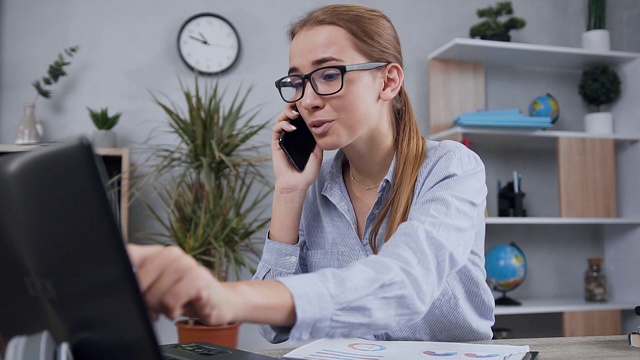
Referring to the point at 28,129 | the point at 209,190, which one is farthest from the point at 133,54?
the point at 209,190

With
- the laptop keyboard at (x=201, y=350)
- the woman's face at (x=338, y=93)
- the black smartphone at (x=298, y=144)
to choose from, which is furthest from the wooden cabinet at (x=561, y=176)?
the laptop keyboard at (x=201, y=350)

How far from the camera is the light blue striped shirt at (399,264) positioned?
0.69 m

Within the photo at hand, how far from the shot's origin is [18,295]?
0.63m

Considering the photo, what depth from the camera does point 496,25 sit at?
3.29 meters

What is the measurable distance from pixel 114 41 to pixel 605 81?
2607 mm

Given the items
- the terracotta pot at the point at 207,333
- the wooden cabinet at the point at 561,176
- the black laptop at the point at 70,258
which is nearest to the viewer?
the black laptop at the point at 70,258

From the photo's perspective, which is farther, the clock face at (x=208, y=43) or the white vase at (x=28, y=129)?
the clock face at (x=208, y=43)

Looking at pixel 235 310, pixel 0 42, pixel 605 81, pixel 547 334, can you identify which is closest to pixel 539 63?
pixel 605 81

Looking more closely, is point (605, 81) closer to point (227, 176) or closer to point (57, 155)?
point (227, 176)

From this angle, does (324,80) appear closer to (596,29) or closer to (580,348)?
(580,348)

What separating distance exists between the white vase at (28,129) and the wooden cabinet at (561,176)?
190cm

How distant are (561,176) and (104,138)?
228 cm

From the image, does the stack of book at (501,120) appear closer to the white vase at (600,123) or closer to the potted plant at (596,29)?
the white vase at (600,123)

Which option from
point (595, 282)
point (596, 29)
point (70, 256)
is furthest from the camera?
Answer: point (596, 29)
